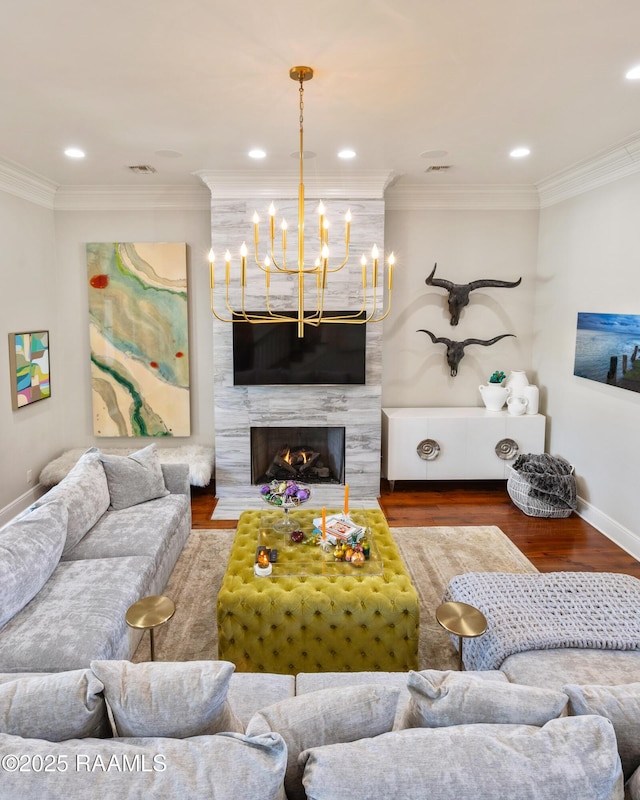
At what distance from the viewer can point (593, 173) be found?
14.2ft

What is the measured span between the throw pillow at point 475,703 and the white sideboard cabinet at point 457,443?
372 cm

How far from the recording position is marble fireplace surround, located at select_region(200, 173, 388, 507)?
4758 millimetres

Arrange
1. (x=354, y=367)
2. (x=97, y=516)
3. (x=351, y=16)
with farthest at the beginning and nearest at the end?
(x=354, y=367) → (x=97, y=516) → (x=351, y=16)

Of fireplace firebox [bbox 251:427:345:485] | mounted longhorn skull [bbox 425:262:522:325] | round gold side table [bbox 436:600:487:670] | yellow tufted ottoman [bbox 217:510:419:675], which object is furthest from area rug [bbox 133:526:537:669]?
mounted longhorn skull [bbox 425:262:522:325]

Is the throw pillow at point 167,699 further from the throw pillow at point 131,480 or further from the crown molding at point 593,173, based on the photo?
the crown molding at point 593,173

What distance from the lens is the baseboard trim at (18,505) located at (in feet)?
14.5

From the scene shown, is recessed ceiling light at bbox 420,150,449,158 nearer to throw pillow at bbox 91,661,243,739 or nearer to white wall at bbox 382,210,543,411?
white wall at bbox 382,210,543,411

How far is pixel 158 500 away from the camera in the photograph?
12.4ft

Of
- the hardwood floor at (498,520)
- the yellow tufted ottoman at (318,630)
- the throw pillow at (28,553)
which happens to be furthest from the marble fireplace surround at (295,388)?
the yellow tufted ottoman at (318,630)

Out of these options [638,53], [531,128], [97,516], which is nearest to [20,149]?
[97,516]

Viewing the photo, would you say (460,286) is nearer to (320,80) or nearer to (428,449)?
(428,449)

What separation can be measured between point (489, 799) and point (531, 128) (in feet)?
11.6

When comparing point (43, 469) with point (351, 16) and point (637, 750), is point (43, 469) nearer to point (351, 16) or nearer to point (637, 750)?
point (351, 16)

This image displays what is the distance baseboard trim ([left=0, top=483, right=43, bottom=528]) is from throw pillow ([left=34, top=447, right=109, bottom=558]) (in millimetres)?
1353
